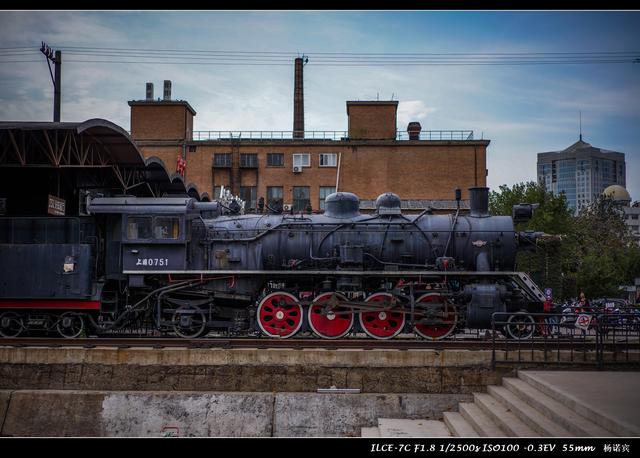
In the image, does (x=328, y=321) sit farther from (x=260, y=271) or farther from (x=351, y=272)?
(x=260, y=271)

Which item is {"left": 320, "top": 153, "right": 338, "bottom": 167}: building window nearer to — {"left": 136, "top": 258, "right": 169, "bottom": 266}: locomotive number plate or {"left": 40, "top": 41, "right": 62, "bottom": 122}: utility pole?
{"left": 40, "top": 41, "right": 62, "bottom": 122}: utility pole

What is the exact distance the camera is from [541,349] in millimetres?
13883

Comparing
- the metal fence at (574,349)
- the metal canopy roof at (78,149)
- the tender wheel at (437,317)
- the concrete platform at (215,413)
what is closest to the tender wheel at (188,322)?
the concrete platform at (215,413)

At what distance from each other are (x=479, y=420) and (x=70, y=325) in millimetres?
11406

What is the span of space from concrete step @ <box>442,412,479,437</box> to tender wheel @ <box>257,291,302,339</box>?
5102mm

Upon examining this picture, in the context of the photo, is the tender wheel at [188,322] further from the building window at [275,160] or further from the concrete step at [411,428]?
the building window at [275,160]

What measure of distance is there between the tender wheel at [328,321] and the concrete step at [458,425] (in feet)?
14.1

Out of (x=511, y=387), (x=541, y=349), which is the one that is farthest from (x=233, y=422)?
A: (x=541, y=349)

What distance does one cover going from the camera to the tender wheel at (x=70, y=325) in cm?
1716

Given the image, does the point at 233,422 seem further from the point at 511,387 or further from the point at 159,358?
the point at 511,387

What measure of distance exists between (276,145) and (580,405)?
35.1 metres

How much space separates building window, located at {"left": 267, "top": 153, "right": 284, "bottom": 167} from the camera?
42875 millimetres

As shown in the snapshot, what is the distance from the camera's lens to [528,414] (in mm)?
10141
